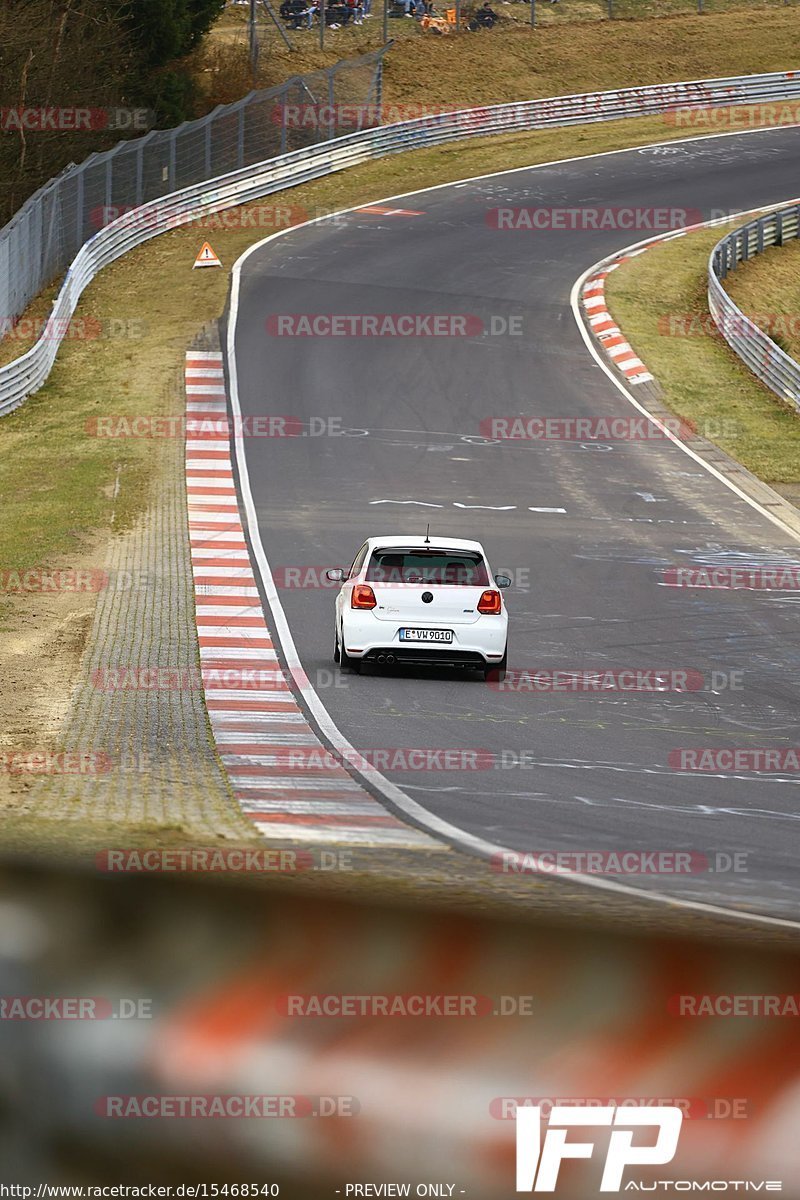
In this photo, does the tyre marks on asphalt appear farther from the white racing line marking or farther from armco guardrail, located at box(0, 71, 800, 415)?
armco guardrail, located at box(0, 71, 800, 415)

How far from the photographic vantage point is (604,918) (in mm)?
4621

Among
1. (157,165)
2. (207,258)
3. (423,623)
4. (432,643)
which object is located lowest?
(432,643)

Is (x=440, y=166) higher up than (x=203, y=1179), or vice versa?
(x=440, y=166)

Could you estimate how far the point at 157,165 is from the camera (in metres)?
46.4

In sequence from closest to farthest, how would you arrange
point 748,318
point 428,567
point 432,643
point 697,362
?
point 432,643 < point 428,567 < point 697,362 < point 748,318

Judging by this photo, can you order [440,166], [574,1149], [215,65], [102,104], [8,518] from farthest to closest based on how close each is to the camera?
[215,65] → [440,166] → [102,104] → [8,518] → [574,1149]

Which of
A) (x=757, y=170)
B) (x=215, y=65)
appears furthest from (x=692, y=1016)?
(x=215, y=65)

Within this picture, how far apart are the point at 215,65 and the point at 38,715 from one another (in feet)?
169

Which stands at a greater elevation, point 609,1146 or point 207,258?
point 207,258

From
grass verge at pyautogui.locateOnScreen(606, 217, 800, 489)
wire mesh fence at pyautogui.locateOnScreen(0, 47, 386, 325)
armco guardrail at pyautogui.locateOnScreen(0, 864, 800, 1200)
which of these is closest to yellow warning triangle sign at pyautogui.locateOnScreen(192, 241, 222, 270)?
wire mesh fence at pyautogui.locateOnScreen(0, 47, 386, 325)

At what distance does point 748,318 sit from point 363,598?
2617 centimetres

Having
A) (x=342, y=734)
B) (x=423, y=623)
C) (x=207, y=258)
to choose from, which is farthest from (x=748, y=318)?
(x=342, y=734)

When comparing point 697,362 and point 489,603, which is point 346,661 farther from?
point 697,362

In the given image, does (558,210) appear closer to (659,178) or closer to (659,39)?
(659,178)
